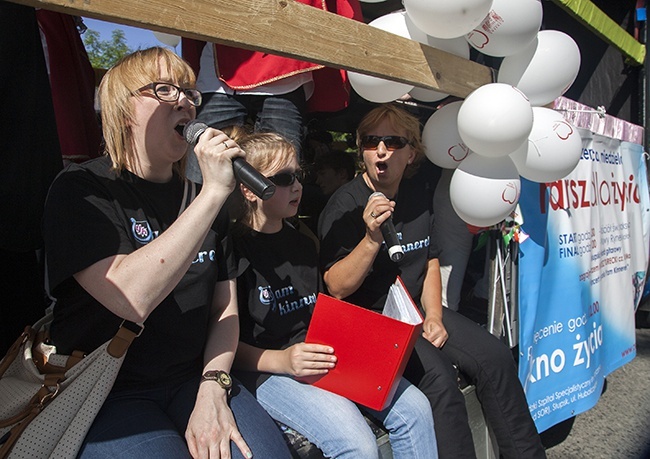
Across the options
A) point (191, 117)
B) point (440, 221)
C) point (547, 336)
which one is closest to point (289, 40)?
point (191, 117)

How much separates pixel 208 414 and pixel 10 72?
1223 millimetres

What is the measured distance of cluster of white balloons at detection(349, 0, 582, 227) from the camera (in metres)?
2.15

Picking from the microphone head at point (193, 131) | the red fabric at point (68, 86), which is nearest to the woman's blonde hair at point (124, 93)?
the microphone head at point (193, 131)

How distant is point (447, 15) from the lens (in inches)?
77.4

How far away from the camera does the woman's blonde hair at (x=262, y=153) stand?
2018 mm

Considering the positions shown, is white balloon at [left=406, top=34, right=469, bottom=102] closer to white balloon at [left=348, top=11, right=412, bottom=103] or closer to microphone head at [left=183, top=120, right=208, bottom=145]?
white balloon at [left=348, top=11, right=412, bottom=103]

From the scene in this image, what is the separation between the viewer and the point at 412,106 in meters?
2.97

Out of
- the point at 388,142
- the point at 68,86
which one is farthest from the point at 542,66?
the point at 68,86

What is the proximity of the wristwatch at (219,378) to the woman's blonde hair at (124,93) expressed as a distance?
2.30 feet

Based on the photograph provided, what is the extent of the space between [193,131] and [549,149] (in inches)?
65.4

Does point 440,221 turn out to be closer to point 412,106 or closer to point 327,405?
point 412,106

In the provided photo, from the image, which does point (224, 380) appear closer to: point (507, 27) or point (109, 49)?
point (507, 27)

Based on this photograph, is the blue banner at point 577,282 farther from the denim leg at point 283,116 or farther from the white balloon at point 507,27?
the denim leg at point 283,116

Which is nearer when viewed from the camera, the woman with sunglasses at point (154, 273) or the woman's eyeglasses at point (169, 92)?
the woman with sunglasses at point (154, 273)
